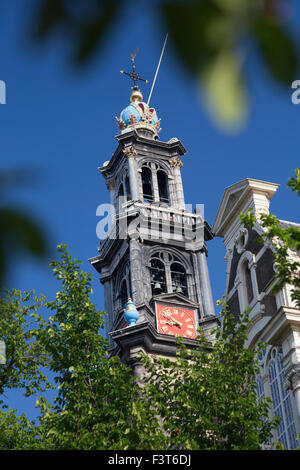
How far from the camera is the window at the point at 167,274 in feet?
171

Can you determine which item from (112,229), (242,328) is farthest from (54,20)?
(112,229)

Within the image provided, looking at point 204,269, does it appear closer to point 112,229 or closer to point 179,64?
point 112,229

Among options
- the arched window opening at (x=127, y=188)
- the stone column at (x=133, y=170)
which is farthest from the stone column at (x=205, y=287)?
the arched window opening at (x=127, y=188)

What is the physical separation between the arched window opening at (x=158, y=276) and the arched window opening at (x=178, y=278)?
0.77 meters

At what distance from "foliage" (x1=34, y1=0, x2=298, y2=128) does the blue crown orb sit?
45473 mm

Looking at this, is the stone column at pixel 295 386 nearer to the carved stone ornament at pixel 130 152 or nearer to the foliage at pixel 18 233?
the foliage at pixel 18 233

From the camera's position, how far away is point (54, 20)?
66.6 inches

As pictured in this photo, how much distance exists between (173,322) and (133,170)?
11773 millimetres

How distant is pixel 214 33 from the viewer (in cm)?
170

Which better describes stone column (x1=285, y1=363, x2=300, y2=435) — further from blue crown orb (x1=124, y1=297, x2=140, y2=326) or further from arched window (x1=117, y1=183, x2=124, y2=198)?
arched window (x1=117, y1=183, x2=124, y2=198)

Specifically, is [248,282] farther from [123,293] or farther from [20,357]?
[123,293]

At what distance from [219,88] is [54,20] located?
0.38m

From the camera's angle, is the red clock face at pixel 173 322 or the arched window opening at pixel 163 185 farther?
the arched window opening at pixel 163 185

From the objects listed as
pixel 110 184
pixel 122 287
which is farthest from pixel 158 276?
pixel 110 184
